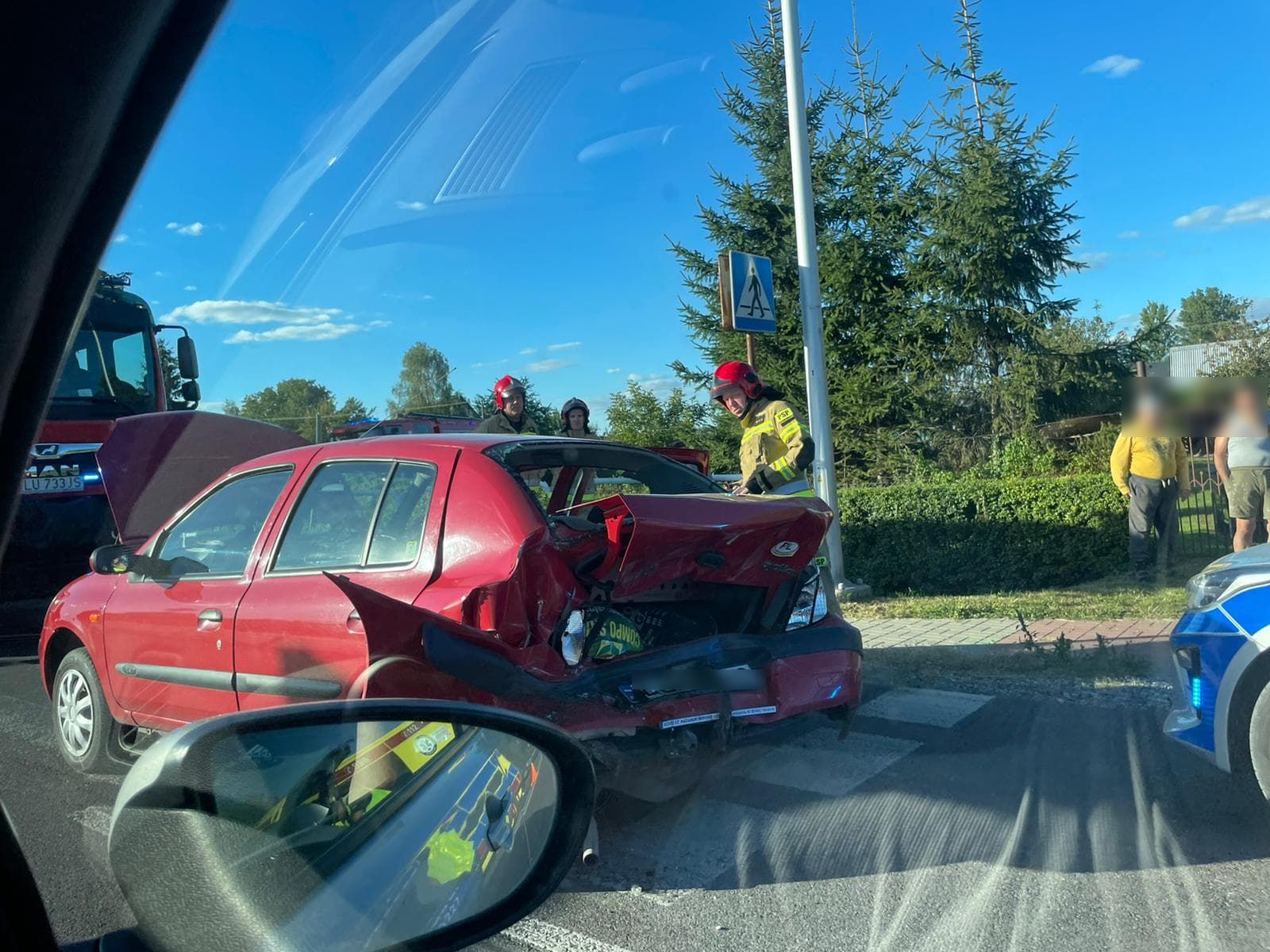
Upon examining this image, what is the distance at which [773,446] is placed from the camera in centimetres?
643

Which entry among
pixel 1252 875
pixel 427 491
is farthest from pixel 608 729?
pixel 1252 875

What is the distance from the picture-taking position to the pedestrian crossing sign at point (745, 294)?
8188mm

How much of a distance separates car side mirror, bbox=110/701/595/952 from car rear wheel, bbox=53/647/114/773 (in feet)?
12.0

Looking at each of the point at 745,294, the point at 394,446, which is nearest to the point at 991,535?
the point at 745,294

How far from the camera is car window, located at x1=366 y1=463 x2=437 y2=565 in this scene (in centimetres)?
388

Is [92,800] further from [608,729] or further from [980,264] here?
[980,264]

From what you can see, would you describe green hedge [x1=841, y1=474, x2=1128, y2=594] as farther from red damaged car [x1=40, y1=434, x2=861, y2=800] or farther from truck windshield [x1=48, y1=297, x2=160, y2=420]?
truck windshield [x1=48, y1=297, x2=160, y2=420]

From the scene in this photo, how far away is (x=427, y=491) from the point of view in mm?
3957

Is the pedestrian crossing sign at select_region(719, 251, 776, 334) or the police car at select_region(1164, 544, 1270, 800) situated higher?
the pedestrian crossing sign at select_region(719, 251, 776, 334)

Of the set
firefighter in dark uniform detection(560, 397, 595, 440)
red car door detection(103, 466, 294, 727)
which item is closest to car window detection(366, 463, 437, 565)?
red car door detection(103, 466, 294, 727)

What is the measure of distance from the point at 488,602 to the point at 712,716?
99 cm

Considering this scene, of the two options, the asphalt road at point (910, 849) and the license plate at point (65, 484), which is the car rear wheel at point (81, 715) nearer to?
the asphalt road at point (910, 849)

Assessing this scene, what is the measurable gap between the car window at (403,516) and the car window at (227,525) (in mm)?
700

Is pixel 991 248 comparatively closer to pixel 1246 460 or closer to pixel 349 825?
pixel 1246 460
